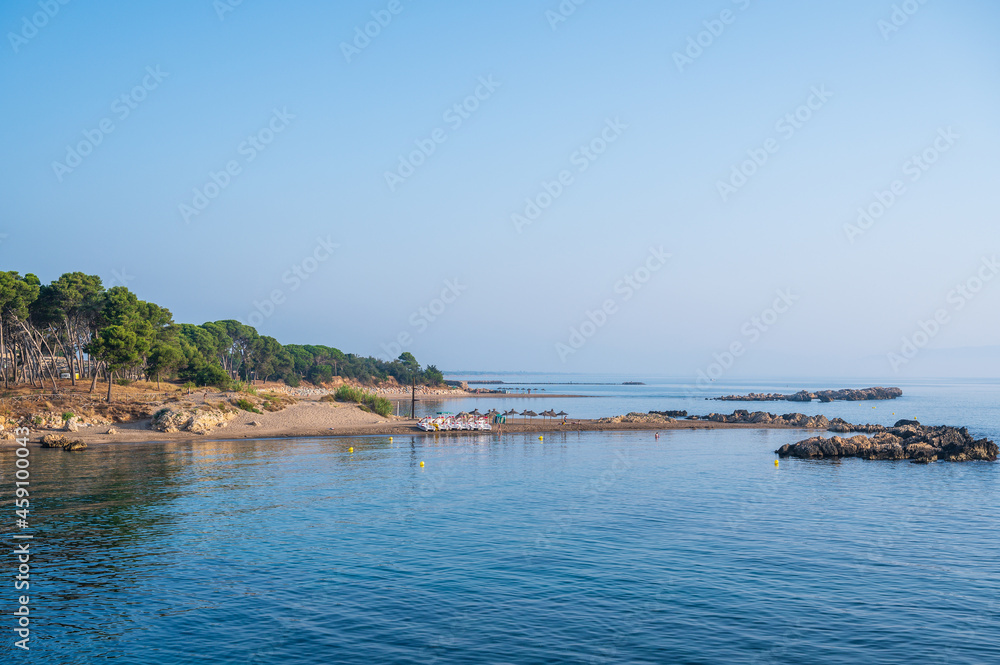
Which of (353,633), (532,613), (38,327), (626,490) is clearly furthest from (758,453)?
(38,327)

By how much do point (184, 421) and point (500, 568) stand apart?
169ft

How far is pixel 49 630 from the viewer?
1559cm

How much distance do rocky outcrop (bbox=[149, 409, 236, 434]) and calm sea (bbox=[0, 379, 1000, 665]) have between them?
20.5 m

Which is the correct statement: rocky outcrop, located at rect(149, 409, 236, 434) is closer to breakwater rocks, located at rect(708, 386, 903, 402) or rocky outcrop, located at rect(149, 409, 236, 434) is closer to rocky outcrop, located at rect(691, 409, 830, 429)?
rocky outcrop, located at rect(691, 409, 830, 429)

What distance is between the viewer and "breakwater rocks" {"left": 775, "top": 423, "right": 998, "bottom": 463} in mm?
51938

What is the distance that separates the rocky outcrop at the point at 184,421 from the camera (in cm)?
6091

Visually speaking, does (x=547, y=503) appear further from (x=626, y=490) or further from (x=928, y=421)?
(x=928, y=421)

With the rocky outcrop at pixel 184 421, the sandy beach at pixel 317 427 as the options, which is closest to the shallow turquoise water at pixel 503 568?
the sandy beach at pixel 317 427

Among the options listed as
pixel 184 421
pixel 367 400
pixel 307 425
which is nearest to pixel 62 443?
pixel 184 421

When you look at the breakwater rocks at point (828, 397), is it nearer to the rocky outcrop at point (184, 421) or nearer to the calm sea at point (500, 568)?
the calm sea at point (500, 568)

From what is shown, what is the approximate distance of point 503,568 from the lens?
21156mm

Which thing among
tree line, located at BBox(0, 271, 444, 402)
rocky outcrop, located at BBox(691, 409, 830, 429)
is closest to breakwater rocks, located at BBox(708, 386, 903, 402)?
rocky outcrop, located at BBox(691, 409, 830, 429)

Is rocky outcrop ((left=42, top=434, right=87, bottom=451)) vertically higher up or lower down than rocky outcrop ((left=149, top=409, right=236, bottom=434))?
lower down

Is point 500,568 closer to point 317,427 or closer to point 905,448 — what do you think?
point 905,448
